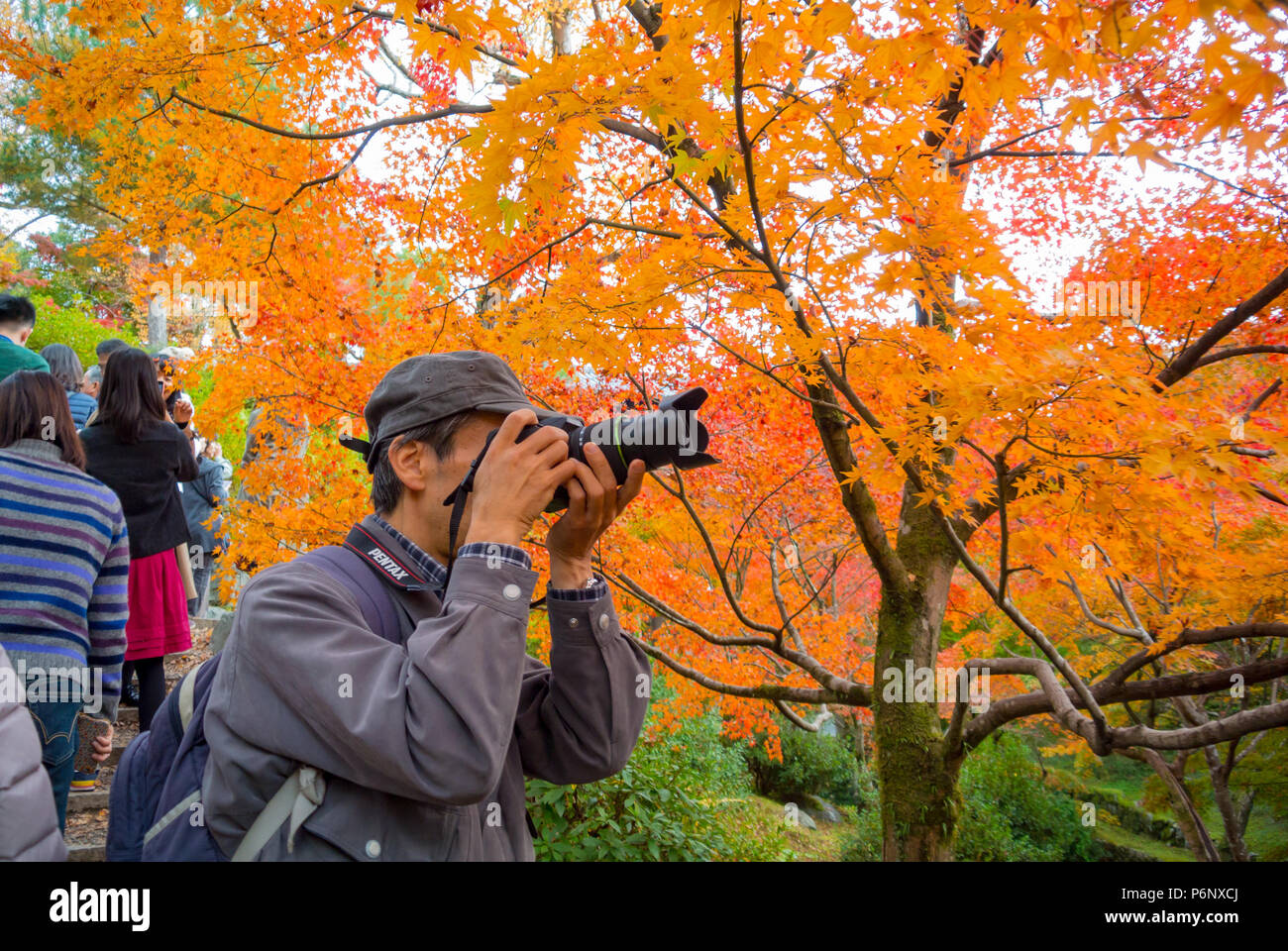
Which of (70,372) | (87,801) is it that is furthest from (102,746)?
(70,372)

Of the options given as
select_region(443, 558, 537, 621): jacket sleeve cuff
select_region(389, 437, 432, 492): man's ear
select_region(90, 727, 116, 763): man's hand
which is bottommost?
select_region(90, 727, 116, 763): man's hand

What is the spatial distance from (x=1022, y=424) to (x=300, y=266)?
4.26 m

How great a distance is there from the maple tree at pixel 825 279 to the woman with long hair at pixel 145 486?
0.72 metres

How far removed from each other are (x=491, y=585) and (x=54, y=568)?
6.38 feet

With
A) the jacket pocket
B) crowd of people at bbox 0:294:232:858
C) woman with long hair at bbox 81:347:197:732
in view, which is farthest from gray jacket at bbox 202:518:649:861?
woman with long hair at bbox 81:347:197:732

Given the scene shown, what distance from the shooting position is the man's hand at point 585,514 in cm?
125

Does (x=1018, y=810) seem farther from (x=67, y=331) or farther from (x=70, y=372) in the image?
(x=67, y=331)

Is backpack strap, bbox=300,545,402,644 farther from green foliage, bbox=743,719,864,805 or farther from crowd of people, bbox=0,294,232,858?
green foliage, bbox=743,719,864,805

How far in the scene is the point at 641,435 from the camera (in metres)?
1.27

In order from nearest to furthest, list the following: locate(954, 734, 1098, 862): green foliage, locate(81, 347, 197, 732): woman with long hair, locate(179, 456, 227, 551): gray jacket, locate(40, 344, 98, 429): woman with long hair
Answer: locate(81, 347, 197, 732): woman with long hair, locate(40, 344, 98, 429): woman with long hair, locate(179, 456, 227, 551): gray jacket, locate(954, 734, 1098, 862): green foliage

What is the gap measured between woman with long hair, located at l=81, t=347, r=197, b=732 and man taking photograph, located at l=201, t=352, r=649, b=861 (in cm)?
255

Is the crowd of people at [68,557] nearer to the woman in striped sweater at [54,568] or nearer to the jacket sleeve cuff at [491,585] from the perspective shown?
the woman in striped sweater at [54,568]

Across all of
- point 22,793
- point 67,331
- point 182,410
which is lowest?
point 22,793

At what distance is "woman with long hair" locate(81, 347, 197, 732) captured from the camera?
3221mm
